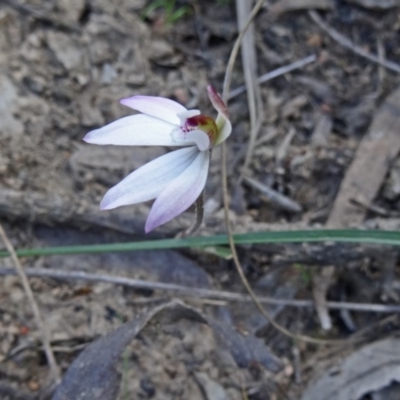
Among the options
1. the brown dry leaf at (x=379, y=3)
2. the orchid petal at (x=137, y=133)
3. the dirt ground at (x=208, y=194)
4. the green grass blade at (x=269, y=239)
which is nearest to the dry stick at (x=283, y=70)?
the dirt ground at (x=208, y=194)

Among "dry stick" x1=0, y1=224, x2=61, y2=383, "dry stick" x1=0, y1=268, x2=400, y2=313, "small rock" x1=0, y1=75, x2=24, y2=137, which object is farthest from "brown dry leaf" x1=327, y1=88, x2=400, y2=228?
"small rock" x1=0, y1=75, x2=24, y2=137

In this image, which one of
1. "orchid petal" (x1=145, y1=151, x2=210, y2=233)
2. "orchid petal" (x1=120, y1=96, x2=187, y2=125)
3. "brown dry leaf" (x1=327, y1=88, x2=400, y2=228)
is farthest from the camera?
"brown dry leaf" (x1=327, y1=88, x2=400, y2=228)

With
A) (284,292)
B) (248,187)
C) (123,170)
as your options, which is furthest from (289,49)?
(284,292)

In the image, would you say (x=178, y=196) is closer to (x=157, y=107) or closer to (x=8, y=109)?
(x=157, y=107)

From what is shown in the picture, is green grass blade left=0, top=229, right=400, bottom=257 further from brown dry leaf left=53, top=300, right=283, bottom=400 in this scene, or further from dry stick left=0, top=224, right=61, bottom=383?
brown dry leaf left=53, top=300, right=283, bottom=400

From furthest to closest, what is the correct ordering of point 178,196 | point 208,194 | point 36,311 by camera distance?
point 208,194 < point 36,311 < point 178,196

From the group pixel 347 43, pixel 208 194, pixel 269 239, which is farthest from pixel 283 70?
pixel 269 239

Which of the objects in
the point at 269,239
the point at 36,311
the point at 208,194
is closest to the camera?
the point at 269,239
